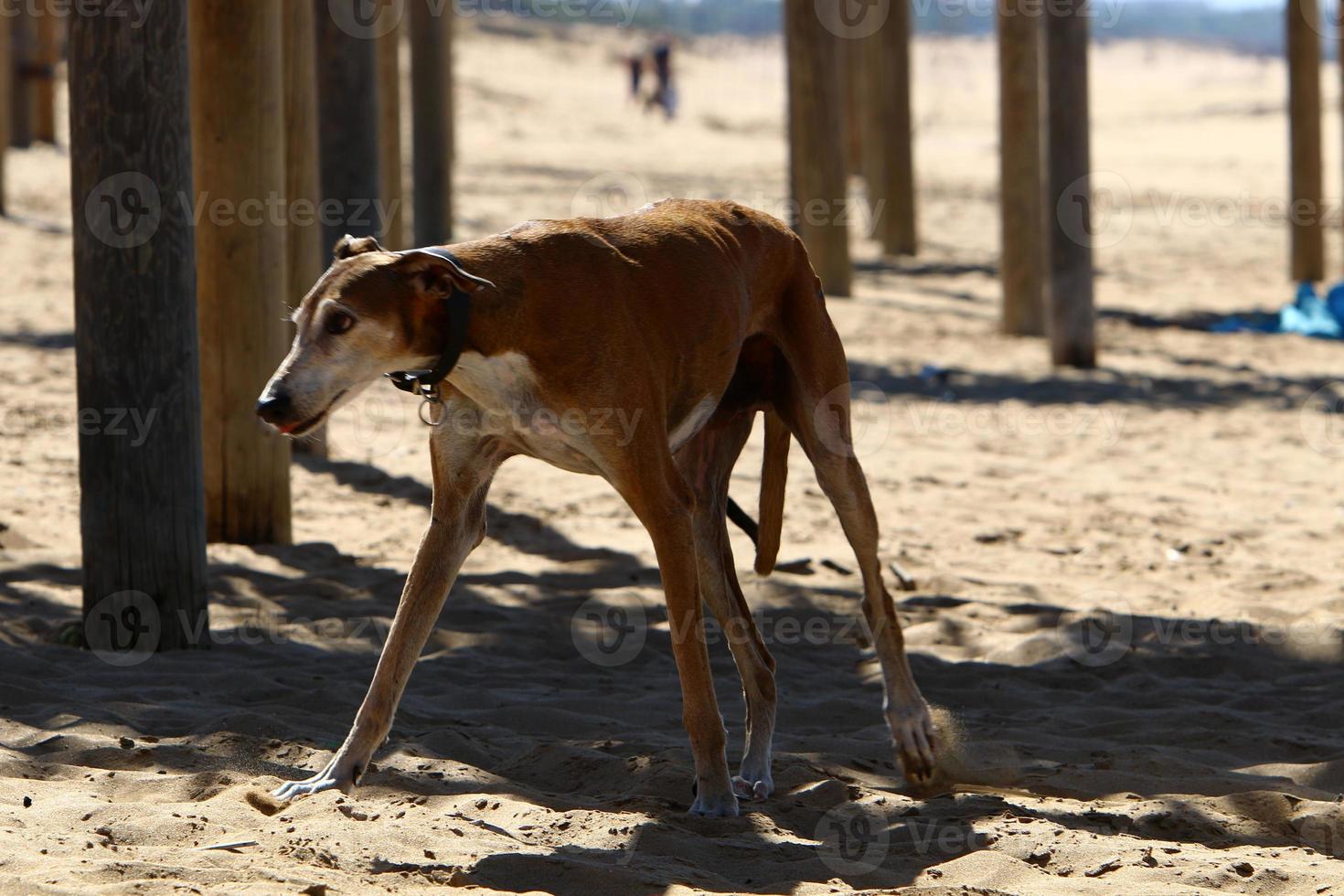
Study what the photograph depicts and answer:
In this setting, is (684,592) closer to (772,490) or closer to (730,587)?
(730,587)

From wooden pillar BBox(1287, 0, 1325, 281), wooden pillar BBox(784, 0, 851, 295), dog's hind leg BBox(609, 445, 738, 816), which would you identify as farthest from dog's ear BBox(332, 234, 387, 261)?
wooden pillar BBox(1287, 0, 1325, 281)

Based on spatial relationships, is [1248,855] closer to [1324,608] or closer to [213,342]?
[1324,608]

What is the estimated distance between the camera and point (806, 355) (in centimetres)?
464

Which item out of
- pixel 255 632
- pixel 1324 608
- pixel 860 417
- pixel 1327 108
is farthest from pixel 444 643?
pixel 1327 108

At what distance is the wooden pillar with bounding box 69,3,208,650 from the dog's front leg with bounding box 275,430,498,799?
1.54 meters

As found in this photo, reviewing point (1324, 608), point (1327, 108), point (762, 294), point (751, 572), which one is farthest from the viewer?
point (1327, 108)

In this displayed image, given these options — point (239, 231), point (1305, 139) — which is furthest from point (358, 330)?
point (1305, 139)

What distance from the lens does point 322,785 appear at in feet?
13.3

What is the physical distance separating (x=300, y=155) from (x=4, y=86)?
11.0 m

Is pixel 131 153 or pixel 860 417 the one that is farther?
pixel 860 417

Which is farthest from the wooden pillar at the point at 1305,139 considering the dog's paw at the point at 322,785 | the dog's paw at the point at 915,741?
the dog's paw at the point at 322,785

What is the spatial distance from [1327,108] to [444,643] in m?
41.2

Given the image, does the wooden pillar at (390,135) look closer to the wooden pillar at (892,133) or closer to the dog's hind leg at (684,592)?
the wooden pillar at (892,133)

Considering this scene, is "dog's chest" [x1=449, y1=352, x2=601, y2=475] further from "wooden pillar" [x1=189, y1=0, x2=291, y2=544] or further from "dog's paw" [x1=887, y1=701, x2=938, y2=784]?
"wooden pillar" [x1=189, y1=0, x2=291, y2=544]
